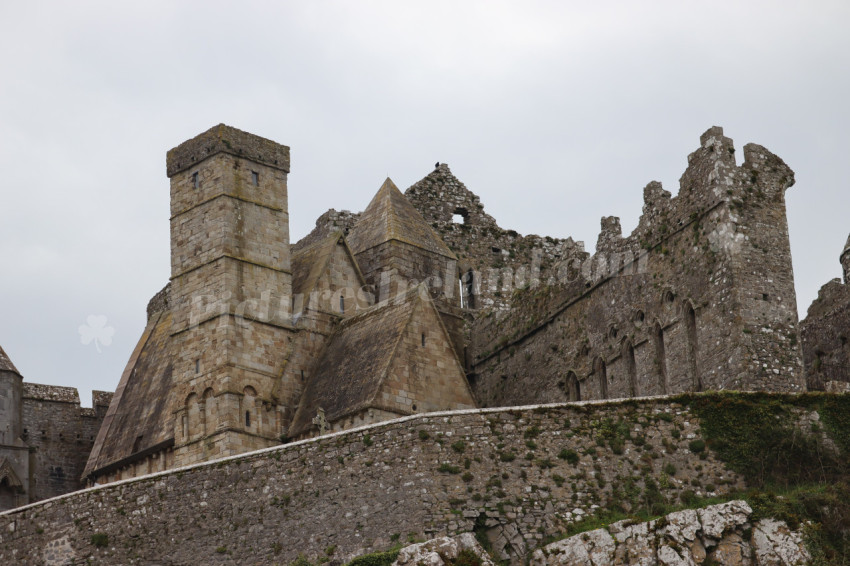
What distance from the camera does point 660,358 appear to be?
5544 cm

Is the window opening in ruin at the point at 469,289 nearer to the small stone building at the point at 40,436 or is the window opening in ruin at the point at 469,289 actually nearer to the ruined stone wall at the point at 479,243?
the ruined stone wall at the point at 479,243

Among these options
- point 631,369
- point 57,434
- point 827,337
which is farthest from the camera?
point 57,434

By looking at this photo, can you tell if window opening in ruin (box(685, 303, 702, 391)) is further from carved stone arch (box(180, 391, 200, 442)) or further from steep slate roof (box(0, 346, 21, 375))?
steep slate roof (box(0, 346, 21, 375))

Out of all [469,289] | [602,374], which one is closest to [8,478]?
[469,289]

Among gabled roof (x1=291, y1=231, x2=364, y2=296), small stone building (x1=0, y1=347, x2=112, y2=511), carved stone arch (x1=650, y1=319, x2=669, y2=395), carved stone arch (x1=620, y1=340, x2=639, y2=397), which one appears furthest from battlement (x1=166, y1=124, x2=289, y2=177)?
carved stone arch (x1=650, y1=319, x2=669, y2=395)

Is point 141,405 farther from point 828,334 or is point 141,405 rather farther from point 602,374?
point 828,334

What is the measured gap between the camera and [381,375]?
5556 centimetres


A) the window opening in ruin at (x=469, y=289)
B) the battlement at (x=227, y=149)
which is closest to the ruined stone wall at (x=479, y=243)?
the window opening in ruin at (x=469, y=289)

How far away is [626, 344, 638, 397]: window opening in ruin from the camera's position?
56344 mm

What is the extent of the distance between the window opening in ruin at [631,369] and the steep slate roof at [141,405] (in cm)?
1373

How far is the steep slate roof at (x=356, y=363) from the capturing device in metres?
55.9

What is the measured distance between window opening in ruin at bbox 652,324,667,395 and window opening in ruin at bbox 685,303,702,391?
1.20 meters

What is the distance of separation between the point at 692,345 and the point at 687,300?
4.09ft

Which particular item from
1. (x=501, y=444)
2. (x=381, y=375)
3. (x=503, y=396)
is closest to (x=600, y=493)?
(x=501, y=444)
